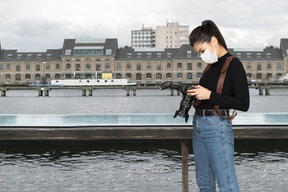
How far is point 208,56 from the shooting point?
3277 millimetres

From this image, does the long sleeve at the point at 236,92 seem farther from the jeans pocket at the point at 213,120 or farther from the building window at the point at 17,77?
the building window at the point at 17,77

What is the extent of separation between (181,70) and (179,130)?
90.2 m

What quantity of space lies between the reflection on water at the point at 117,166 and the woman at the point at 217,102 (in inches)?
183

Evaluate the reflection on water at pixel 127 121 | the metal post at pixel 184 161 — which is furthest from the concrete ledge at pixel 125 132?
the reflection on water at pixel 127 121

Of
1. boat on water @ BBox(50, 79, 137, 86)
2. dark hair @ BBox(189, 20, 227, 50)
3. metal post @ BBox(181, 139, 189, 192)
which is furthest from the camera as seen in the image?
boat on water @ BBox(50, 79, 137, 86)

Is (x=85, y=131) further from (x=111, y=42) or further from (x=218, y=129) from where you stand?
(x=111, y=42)

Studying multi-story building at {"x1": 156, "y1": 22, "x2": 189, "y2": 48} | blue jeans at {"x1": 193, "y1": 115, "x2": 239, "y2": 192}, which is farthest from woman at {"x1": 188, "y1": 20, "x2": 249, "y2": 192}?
multi-story building at {"x1": 156, "y1": 22, "x2": 189, "y2": 48}

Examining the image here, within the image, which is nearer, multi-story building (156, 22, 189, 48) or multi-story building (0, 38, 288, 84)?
multi-story building (0, 38, 288, 84)

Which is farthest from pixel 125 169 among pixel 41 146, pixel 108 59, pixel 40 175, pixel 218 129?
pixel 108 59

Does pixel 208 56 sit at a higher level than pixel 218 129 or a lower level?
higher

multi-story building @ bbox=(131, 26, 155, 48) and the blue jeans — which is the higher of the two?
multi-story building @ bbox=(131, 26, 155, 48)

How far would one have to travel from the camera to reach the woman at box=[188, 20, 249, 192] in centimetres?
324

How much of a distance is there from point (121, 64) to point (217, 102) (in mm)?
92847

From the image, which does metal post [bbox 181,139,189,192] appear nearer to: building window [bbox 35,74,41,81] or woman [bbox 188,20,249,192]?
woman [bbox 188,20,249,192]
